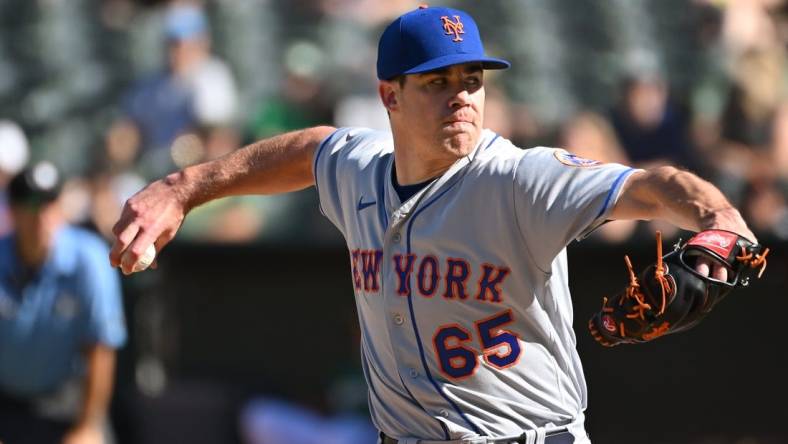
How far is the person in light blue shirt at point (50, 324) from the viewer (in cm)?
572

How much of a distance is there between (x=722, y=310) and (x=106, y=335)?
3.41 m

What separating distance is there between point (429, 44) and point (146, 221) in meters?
0.95

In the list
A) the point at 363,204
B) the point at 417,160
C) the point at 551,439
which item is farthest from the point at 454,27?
the point at 551,439

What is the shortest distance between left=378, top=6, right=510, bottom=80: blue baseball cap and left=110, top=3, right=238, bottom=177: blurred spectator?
4.66 m

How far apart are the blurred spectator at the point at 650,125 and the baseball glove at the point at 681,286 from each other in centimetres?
474

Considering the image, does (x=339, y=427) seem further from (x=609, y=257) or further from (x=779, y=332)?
(x=779, y=332)

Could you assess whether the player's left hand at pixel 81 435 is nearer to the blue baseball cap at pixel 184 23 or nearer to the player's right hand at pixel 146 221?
the player's right hand at pixel 146 221

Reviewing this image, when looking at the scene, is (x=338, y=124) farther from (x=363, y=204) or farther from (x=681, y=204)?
(x=681, y=204)

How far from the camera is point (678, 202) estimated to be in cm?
293

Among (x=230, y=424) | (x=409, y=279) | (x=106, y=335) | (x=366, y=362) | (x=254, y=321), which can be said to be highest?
(x=409, y=279)

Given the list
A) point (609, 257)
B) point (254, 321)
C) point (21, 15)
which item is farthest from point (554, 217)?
point (21, 15)

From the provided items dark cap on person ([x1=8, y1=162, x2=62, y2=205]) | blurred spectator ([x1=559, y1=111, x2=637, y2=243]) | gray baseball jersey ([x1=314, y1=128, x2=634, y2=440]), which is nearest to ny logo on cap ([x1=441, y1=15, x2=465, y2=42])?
gray baseball jersey ([x1=314, y1=128, x2=634, y2=440])

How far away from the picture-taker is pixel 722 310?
23.4 ft

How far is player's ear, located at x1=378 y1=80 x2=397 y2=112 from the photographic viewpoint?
3.63 m
